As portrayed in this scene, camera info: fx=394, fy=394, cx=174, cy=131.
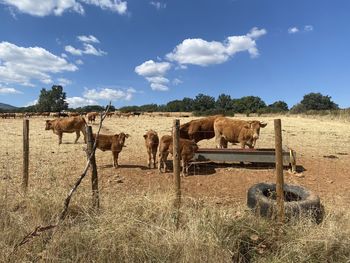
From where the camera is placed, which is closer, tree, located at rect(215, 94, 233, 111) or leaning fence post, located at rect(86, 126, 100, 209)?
leaning fence post, located at rect(86, 126, 100, 209)

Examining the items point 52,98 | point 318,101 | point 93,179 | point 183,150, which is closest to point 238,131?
point 183,150

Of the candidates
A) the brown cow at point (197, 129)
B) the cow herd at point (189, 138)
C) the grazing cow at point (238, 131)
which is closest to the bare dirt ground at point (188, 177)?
the cow herd at point (189, 138)

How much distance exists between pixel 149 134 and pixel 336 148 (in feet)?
30.1

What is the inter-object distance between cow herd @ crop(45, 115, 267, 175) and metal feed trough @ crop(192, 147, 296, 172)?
69 cm

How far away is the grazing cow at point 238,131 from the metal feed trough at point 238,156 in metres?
2.19

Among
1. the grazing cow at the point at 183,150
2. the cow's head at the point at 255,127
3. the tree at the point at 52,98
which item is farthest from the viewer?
the tree at the point at 52,98

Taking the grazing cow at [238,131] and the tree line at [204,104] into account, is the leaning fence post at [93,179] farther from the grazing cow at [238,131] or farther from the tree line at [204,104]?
the tree line at [204,104]

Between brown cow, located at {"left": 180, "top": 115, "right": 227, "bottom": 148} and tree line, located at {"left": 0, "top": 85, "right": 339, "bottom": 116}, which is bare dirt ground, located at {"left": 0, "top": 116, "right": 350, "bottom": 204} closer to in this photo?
brown cow, located at {"left": 180, "top": 115, "right": 227, "bottom": 148}

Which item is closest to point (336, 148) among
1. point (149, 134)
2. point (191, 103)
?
point (149, 134)

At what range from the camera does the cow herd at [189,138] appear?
37.2ft

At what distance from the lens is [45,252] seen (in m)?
4.73

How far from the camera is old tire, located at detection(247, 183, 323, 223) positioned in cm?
627

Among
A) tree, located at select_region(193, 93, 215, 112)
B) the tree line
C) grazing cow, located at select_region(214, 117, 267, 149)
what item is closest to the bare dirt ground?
grazing cow, located at select_region(214, 117, 267, 149)

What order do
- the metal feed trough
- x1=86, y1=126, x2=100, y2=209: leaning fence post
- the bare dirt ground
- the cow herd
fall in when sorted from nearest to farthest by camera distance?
x1=86, y1=126, x2=100, y2=209: leaning fence post < the bare dirt ground < the cow herd < the metal feed trough
